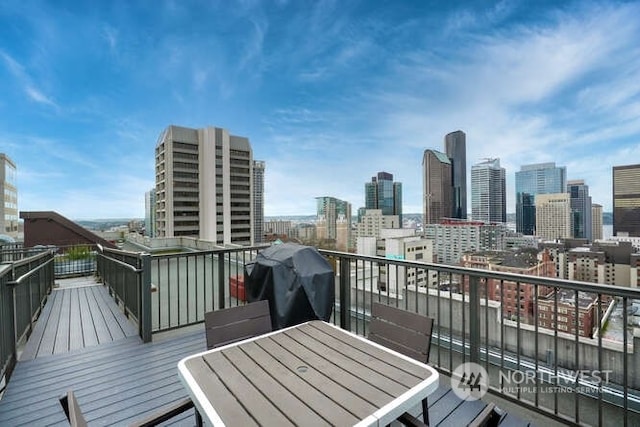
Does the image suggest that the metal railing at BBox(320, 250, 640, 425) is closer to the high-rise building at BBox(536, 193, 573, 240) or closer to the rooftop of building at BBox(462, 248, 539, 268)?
the rooftop of building at BBox(462, 248, 539, 268)

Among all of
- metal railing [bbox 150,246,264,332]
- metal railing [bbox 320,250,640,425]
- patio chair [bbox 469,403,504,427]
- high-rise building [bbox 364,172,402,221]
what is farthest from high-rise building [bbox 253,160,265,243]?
patio chair [bbox 469,403,504,427]

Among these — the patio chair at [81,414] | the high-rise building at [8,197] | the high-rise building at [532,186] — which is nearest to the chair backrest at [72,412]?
the patio chair at [81,414]

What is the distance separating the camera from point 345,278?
150 inches

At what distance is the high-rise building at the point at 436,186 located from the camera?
27234 mm

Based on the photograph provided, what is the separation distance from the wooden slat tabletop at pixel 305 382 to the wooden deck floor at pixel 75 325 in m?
3.26

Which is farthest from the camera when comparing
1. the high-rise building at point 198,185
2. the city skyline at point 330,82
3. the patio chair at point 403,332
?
the high-rise building at point 198,185

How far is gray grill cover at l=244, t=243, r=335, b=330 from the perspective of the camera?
2781 mm

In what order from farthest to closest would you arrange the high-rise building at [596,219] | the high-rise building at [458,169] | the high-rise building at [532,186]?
the high-rise building at [458,169]
the high-rise building at [532,186]
the high-rise building at [596,219]

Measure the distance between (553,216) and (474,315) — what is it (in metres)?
18.8

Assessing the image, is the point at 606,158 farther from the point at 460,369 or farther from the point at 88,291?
the point at 88,291

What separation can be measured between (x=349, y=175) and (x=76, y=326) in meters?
27.8

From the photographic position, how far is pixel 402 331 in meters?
1.94

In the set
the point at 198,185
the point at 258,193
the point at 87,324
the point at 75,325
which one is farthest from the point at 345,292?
the point at 258,193

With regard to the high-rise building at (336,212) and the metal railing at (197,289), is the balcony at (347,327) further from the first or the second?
the high-rise building at (336,212)
